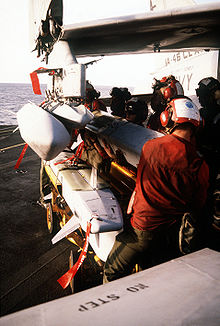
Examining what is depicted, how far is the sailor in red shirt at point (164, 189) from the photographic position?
2104mm

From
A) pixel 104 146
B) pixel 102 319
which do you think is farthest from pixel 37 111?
pixel 102 319

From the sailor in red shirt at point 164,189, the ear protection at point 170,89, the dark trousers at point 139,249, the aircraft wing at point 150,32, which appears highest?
the aircraft wing at point 150,32

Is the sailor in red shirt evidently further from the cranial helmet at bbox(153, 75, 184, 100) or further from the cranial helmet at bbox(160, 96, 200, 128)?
the cranial helmet at bbox(153, 75, 184, 100)

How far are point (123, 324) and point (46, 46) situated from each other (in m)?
6.45

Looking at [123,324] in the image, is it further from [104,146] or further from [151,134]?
[104,146]

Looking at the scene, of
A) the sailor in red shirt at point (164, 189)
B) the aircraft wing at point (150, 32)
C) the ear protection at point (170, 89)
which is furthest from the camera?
the ear protection at point (170, 89)

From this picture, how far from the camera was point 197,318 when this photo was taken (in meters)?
1.13

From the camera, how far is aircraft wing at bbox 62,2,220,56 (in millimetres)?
4711

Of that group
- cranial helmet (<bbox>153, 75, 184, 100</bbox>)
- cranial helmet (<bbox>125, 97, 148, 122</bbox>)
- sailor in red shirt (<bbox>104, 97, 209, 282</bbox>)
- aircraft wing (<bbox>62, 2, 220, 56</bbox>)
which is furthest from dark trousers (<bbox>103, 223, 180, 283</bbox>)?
aircraft wing (<bbox>62, 2, 220, 56</bbox>)

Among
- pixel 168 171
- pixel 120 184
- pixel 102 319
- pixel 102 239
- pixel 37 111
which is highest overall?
pixel 37 111

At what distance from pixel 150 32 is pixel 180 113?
511cm

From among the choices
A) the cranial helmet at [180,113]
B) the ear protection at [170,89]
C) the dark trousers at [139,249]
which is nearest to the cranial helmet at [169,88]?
the ear protection at [170,89]

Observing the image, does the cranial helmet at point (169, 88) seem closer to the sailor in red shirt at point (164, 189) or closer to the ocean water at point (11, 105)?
the sailor in red shirt at point (164, 189)

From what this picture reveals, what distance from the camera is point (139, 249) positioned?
2.39 meters
